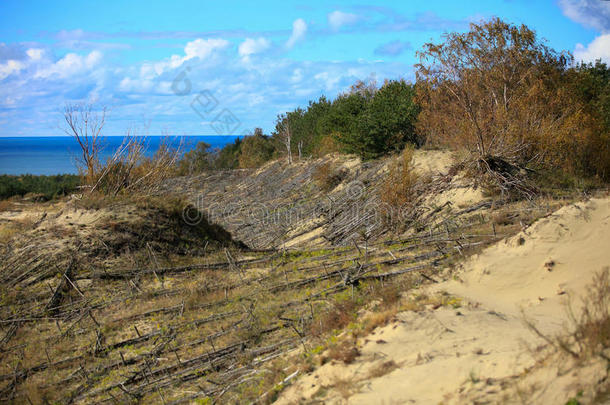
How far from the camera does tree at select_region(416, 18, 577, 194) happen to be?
12.7 metres

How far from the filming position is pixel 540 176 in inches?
468

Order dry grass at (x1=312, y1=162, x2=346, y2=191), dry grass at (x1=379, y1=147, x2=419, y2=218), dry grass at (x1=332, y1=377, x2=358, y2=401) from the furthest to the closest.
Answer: dry grass at (x1=312, y1=162, x2=346, y2=191), dry grass at (x1=379, y1=147, x2=419, y2=218), dry grass at (x1=332, y1=377, x2=358, y2=401)

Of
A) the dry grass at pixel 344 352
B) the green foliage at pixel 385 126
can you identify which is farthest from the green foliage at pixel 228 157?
the dry grass at pixel 344 352

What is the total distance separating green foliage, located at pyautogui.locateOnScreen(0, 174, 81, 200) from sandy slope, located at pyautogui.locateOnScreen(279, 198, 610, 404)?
28.5 meters

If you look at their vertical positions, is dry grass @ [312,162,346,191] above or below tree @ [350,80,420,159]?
below

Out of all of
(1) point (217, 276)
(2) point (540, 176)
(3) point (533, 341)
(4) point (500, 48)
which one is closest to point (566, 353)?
(3) point (533, 341)

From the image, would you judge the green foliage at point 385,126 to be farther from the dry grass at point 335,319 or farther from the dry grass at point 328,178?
the dry grass at point 335,319

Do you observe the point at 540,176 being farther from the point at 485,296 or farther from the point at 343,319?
the point at 343,319

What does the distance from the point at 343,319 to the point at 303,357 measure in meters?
0.87

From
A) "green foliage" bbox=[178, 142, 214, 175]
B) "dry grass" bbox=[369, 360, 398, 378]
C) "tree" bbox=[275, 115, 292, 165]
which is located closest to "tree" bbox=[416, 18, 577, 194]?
"dry grass" bbox=[369, 360, 398, 378]

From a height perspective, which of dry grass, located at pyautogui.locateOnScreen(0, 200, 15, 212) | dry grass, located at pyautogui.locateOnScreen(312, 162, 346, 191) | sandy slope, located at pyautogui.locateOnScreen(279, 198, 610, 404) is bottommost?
sandy slope, located at pyautogui.locateOnScreen(279, 198, 610, 404)

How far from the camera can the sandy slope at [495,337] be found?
151 inches

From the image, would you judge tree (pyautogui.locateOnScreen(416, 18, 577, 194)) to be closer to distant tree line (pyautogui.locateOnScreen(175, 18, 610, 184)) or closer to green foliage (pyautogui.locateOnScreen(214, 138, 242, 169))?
distant tree line (pyautogui.locateOnScreen(175, 18, 610, 184))

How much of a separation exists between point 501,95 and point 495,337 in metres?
14.4
